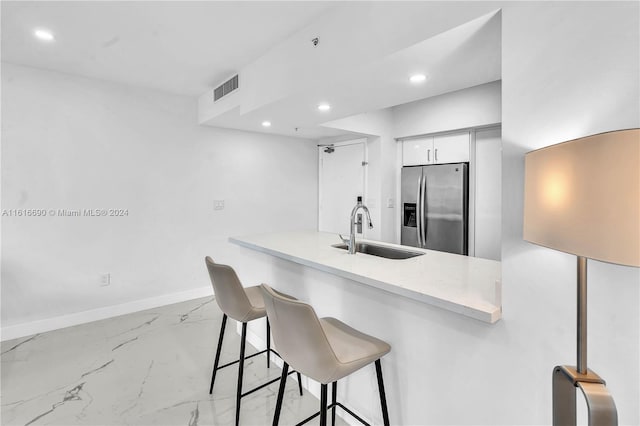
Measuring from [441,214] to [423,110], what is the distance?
4.01 ft

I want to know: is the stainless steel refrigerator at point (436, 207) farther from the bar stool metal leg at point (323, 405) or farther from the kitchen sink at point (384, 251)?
the bar stool metal leg at point (323, 405)

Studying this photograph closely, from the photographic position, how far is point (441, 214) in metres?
3.51

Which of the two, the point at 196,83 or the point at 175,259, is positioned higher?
the point at 196,83

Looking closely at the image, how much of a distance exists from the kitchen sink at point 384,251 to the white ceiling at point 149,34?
5.30 feet

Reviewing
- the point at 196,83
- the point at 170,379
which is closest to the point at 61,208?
the point at 196,83

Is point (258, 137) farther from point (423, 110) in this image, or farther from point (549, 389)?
point (549, 389)

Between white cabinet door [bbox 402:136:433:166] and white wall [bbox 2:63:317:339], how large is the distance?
5.96 feet

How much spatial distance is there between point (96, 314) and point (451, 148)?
4.15 m

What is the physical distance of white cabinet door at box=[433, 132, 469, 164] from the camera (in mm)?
3413

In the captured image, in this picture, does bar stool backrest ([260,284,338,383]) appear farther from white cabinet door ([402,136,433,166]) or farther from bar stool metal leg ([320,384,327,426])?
white cabinet door ([402,136,433,166])

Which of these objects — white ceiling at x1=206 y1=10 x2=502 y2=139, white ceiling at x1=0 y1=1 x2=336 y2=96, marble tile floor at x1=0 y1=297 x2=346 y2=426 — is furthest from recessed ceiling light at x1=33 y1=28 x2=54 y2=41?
marble tile floor at x1=0 y1=297 x2=346 y2=426

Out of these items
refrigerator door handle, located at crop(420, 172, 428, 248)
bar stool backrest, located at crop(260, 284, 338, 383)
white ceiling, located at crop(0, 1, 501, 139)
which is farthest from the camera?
refrigerator door handle, located at crop(420, 172, 428, 248)

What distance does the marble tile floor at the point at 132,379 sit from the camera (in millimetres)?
1867

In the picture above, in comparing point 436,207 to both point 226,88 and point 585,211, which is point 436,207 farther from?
point 585,211
